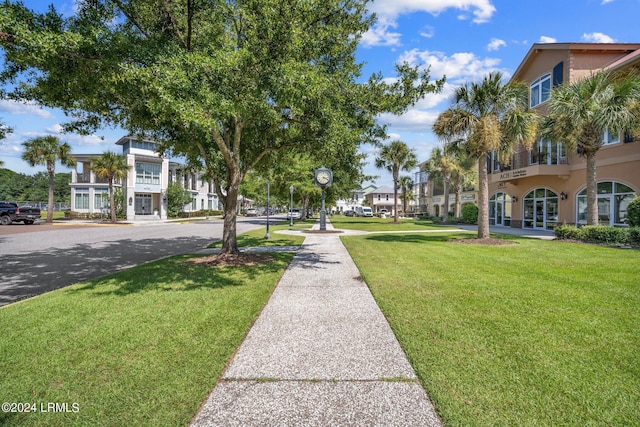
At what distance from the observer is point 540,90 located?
23.2m

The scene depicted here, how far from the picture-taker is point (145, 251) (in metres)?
13.3

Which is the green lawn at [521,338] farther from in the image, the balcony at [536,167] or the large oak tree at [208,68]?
the balcony at [536,167]

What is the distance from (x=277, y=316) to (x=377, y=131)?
21.9ft

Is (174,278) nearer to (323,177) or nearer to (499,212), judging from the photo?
(323,177)

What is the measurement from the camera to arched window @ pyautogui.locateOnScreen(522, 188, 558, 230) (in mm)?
22438

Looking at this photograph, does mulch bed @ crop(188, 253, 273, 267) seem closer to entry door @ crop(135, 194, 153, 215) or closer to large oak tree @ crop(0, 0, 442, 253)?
large oak tree @ crop(0, 0, 442, 253)

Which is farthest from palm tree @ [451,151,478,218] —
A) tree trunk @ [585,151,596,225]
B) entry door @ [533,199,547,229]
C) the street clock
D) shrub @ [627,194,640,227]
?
shrub @ [627,194,640,227]

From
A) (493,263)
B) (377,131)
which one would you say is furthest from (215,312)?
(493,263)

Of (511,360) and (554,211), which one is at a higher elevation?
(554,211)

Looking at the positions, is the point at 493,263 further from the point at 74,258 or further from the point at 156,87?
the point at 74,258

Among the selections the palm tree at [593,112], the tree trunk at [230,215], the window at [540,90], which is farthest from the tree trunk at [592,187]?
the tree trunk at [230,215]

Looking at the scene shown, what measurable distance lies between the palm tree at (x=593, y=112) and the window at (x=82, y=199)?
4788cm

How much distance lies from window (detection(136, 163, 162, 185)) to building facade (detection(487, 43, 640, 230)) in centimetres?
3719

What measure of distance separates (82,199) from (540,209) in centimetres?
4863
